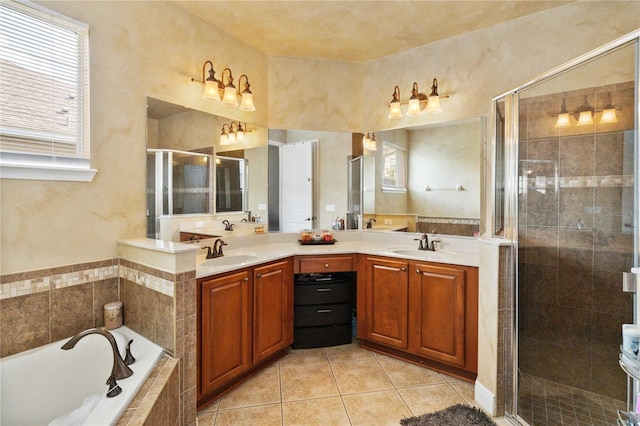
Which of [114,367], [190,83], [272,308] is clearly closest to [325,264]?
[272,308]

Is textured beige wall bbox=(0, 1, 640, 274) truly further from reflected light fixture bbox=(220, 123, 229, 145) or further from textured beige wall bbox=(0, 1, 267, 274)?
reflected light fixture bbox=(220, 123, 229, 145)

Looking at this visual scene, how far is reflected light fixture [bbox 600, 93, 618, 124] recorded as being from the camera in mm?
1873

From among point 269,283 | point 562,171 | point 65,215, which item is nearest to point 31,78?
point 65,215

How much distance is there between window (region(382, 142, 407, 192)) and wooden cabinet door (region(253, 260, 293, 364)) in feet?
4.34

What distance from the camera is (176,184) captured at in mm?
2266

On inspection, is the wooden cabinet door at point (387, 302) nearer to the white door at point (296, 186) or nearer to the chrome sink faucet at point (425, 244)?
the chrome sink faucet at point (425, 244)

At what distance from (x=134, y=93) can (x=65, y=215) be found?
90 centimetres

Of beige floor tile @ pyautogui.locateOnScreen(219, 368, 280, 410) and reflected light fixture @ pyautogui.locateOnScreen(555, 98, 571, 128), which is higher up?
reflected light fixture @ pyautogui.locateOnScreen(555, 98, 571, 128)

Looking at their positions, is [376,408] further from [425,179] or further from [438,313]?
[425,179]

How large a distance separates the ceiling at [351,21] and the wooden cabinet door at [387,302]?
201 cm

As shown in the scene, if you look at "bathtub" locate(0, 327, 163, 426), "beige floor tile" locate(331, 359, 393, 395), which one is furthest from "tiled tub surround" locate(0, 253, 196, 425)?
"beige floor tile" locate(331, 359, 393, 395)

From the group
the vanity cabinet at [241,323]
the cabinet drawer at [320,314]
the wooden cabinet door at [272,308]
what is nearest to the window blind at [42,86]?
the vanity cabinet at [241,323]

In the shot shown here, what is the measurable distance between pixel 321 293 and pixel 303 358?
0.56m

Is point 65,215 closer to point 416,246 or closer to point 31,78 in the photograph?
point 31,78
